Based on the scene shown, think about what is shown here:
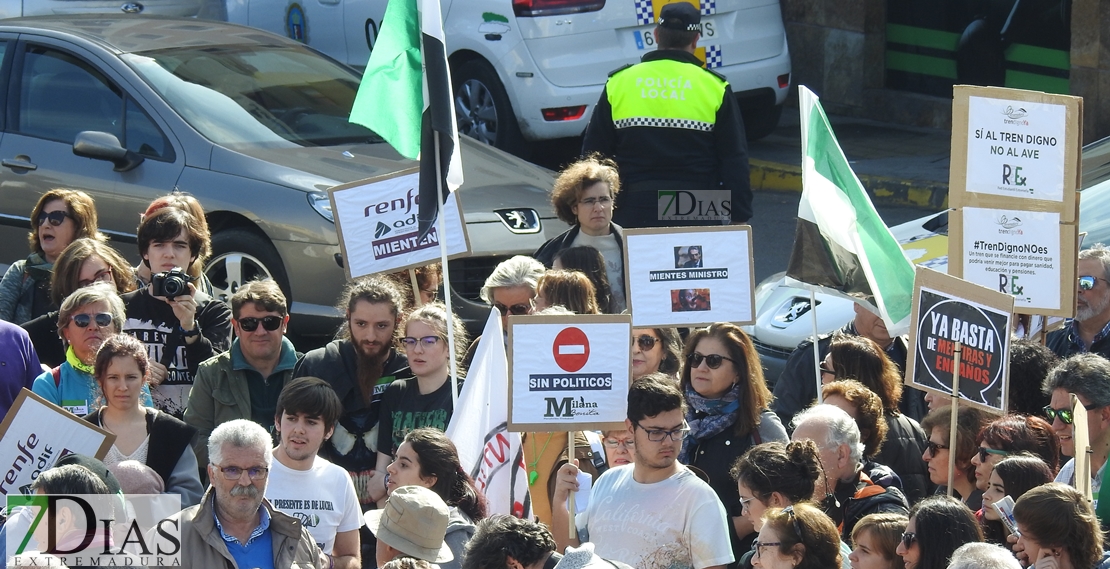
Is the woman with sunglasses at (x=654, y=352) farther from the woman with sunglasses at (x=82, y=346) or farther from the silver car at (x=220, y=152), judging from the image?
the silver car at (x=220, y=152)

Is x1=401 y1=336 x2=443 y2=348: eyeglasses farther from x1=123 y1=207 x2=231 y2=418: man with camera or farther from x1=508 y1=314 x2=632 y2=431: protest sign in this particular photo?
x1=123 y1=207 x2=231 y2=418: man with camera

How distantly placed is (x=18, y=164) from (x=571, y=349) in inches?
194

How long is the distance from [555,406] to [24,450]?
191 centimetres

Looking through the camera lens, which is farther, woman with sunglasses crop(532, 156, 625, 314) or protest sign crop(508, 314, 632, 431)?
woman with sunglasses crop(532, 156, 625, 314)

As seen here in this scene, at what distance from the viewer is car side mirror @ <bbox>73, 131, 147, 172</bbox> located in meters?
9.02

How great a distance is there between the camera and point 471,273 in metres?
9.08

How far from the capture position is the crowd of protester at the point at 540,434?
16.7ft

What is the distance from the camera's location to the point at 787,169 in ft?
43.5

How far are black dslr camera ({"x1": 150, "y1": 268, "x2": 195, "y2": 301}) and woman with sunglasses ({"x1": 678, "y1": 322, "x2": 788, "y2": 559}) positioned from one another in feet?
7.51

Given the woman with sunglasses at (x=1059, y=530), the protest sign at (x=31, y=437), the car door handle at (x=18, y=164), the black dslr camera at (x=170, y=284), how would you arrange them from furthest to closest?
the car door handle at (x=18, y=164)
the black dslr camera at (x=170, y=284)
the protest sign at (x=31, y=437)
the woman with sunglasses at (x=1059, y=530)

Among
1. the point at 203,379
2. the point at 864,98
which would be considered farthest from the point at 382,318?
the point at 864,98

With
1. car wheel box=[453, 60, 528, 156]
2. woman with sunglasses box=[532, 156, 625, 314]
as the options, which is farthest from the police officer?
car wheel box=[453, 60, 528, 156]

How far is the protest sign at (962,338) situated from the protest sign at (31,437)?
3.07 metres

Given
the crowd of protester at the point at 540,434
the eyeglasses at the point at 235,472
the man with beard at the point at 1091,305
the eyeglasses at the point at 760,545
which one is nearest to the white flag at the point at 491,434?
the crowd of protester at the point at 540,434
